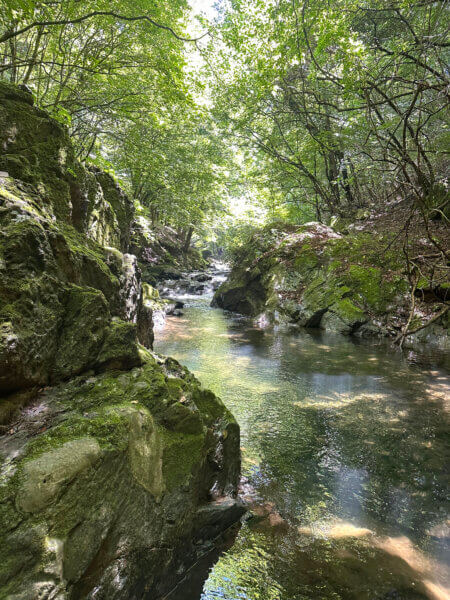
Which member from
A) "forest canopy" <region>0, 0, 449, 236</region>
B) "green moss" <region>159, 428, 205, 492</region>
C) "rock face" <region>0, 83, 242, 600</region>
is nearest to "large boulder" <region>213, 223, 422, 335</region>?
"forest canopy" <region>0, 0, 449, 236</region>

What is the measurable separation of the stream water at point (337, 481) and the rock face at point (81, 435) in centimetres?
42

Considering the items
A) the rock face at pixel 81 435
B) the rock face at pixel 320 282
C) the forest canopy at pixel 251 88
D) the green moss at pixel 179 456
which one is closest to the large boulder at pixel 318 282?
the rock face at pixel 320 282

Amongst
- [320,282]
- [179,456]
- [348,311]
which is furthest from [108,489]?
[320,282]

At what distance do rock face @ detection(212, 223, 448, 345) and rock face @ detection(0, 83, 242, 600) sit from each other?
27.5ft

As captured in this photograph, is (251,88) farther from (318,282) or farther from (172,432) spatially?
(172,432)

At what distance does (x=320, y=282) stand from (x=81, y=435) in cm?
1142

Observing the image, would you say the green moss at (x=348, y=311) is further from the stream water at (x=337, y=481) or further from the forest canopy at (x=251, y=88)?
the forest canopy at (x=251, y=88)

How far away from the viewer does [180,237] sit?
33562 millimetres

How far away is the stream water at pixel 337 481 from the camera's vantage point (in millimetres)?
2236

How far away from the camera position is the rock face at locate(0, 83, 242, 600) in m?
1.60

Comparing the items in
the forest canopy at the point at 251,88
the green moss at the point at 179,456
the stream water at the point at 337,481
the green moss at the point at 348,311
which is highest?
the forest canopy at the point at 251,88

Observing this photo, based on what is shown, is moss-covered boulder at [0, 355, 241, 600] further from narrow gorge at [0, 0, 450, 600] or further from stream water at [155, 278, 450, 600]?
stream water at [155, 278, 450, 600]

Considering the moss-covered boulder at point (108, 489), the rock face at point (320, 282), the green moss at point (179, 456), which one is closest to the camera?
the moss-covered boulder at point (108, 489)

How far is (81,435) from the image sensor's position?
6.55 ft
